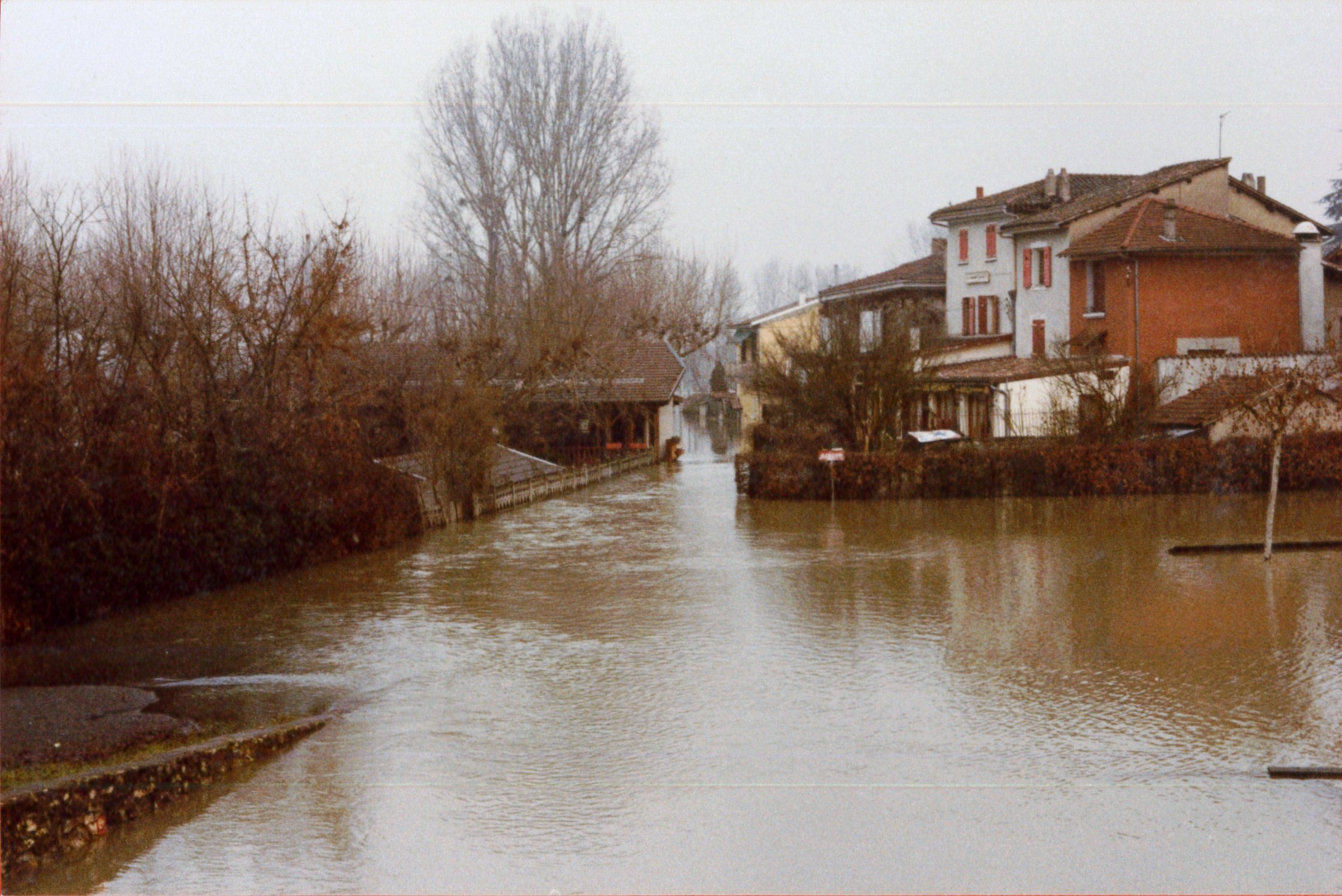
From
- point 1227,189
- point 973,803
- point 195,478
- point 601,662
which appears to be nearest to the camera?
point 973,803

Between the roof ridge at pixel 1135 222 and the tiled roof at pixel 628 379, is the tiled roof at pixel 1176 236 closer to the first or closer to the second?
the roof ridge at pixel 1135 222

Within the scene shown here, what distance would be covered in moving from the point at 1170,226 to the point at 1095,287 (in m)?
3.00

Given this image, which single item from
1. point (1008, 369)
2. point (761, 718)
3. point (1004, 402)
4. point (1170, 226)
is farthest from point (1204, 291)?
point (761, 718)

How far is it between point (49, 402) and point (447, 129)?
32354mm

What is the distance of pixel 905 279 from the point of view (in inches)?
2224

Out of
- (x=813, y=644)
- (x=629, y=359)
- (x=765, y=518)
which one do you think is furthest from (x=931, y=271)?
(x=813, y=644)

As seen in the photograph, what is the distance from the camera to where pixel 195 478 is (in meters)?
19.4

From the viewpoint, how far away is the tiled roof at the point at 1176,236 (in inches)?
1524

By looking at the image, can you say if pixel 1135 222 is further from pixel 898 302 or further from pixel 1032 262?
pixel 898 302

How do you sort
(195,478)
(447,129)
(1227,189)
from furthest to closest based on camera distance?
(447,129) → (1227,189) → (195,478)

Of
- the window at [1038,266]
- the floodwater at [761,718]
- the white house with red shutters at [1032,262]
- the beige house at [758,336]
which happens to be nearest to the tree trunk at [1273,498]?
the floodwater at [761,718]

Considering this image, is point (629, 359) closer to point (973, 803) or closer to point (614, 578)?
point (614, 578)

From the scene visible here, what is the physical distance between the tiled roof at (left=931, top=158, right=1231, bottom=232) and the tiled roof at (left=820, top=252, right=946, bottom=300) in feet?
11.5

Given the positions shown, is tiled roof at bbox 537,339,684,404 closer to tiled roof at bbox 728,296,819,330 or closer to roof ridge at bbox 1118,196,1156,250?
tiled roof at bbox 728,296,819,330
